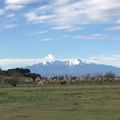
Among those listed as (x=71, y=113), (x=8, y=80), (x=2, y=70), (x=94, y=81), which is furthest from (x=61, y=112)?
(x=2, y=70)

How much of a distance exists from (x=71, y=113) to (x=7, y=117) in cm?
411

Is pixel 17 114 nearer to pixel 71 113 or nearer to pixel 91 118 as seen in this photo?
pixel 71 113

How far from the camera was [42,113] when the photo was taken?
28.0 metres

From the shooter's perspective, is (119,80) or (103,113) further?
(119,80)

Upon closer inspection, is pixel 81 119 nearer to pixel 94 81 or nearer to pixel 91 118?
pixel 91 118

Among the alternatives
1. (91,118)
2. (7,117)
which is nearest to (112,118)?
(91,118)

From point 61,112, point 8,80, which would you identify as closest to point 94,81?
point 8,80

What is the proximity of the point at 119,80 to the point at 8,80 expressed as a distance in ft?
89.9

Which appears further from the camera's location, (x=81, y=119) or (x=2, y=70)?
(x=2, y=70)

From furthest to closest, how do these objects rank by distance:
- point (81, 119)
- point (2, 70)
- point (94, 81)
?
point (2, 70), point (94, 81), point (81, 119)

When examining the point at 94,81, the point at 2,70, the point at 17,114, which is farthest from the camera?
the point at 2,70

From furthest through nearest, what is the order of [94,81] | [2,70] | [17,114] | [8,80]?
[2,70], [94,81], [8,80], [17,114]

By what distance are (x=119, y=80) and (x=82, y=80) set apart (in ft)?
29.6

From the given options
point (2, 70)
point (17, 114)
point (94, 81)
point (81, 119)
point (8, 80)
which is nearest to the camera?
point (81, 119)
